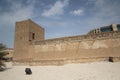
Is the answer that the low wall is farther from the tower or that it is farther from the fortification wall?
the tower

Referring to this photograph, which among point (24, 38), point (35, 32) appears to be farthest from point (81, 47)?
point (35, 32)

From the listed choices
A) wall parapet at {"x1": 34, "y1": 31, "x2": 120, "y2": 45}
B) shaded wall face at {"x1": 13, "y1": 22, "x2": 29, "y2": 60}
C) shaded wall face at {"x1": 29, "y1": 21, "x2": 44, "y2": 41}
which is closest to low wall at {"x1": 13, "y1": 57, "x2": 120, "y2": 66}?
wall parapet at {"x1": 34, "y1": 31, "x2": 120, "y2": 45}

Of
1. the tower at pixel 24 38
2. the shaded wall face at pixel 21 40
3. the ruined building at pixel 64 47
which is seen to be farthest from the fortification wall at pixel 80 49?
the shaded wall face at pixel 21 40

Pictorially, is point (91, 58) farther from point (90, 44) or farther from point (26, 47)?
Result: point (26, 47)

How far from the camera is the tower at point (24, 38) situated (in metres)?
25.6

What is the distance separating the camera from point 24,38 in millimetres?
26281

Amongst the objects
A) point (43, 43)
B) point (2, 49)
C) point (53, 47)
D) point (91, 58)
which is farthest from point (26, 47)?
point (91, 58)

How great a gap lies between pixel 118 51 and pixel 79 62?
5207 millimetres

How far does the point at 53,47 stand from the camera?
2242 centimetres

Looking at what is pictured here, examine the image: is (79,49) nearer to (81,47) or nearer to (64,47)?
(81,47)

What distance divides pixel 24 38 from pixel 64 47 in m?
9.19

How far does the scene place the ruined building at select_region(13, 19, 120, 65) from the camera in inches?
704

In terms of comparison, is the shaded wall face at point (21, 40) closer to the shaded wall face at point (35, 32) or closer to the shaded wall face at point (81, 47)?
the shaded wall face at point (35, 32)

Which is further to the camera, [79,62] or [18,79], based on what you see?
[79,62]
